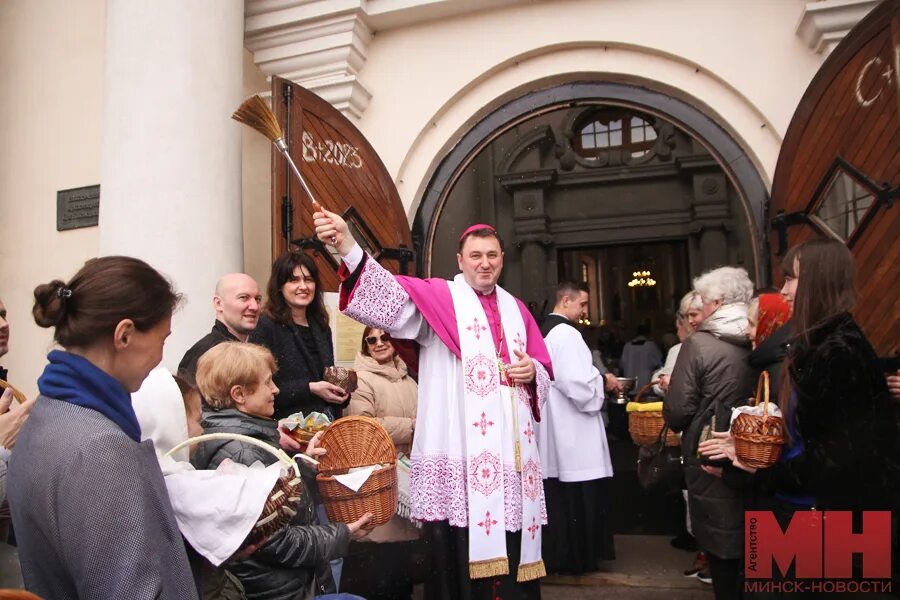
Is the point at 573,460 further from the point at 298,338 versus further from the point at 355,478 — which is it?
the point at 355,478

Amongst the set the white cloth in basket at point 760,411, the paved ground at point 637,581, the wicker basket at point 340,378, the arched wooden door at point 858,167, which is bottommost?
the paved ground at point 637,581

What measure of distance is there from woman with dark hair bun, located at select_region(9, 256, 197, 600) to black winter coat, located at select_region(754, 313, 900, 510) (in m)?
1.87

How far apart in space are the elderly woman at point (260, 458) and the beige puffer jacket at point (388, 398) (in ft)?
3.96

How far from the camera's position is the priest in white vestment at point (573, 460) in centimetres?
431

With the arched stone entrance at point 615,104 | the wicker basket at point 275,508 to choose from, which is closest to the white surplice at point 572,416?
the arched stone entrance at point 615,104

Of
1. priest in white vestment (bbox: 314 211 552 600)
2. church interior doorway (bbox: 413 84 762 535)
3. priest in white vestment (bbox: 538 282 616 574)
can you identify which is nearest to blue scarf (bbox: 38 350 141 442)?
priest in white vestment (bbox: 314 211 552 600)

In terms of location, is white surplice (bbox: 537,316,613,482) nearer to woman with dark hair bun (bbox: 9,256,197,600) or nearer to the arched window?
woman with dark hair bun (bbox: 9,256,197,600)

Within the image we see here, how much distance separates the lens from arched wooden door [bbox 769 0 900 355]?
3.65 m

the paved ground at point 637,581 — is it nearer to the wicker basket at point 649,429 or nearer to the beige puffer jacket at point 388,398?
the wicker basket at point 649,429

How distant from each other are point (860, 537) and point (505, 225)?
10.3 metres

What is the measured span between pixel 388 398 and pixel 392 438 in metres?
0.24

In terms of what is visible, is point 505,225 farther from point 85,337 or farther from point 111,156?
point 85,337

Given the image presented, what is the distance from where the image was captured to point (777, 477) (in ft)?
7.90

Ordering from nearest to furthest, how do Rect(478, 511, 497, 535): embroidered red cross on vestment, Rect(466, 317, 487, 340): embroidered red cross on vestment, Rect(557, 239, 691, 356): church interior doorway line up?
1. Rect(478, 511, 497, 535): embroidered red cross on vestment
2. Rect(466, 317, 487, 340): embroidered red cross on vestment
3. Rect(557, 239, 691, 356): church interior doorway
